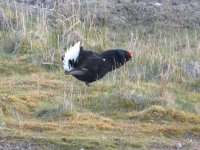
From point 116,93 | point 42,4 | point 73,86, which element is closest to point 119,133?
point 116,93

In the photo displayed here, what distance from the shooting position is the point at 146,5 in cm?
1515

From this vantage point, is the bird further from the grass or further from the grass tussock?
the grass tussock

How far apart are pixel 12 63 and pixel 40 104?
2.16 m

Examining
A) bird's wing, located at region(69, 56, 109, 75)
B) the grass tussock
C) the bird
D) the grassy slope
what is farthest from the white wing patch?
the grass tussock

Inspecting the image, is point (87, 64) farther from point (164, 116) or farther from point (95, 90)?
point (164, 116)

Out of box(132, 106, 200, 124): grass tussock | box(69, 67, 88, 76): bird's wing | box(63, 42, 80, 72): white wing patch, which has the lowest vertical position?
box(132, 106, 200, 124): grass tussock

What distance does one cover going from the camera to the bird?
10.1 metres

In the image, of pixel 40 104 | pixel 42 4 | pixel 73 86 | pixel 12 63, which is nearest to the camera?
pixel 40 104

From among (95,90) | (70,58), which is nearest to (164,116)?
(95,90)

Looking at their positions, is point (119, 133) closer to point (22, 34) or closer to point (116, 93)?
point (116, 93)

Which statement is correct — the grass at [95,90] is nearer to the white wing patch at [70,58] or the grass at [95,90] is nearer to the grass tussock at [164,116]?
the grass tussock at [164,116]

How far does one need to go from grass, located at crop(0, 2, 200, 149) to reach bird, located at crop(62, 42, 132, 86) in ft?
0.62

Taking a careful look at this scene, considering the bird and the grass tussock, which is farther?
the bird

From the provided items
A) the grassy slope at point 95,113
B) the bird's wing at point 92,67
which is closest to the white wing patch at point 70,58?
the bird's wing at point 92,67
